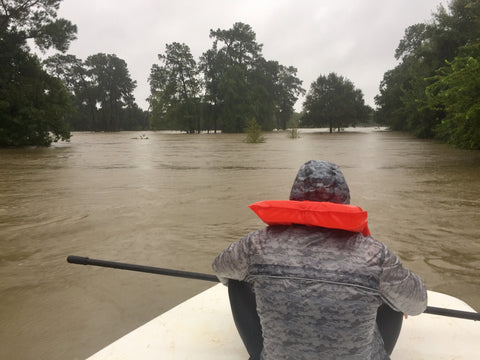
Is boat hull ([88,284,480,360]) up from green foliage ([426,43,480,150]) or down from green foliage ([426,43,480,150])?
down

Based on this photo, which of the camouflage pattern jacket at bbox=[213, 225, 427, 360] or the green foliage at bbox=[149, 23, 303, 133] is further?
the green foliage at bbox=[149, 23, 303, 133]

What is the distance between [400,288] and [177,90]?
59467 millimetres

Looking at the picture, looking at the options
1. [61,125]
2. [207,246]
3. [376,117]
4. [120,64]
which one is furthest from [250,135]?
[120,64]

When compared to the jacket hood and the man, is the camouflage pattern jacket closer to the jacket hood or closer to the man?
the man

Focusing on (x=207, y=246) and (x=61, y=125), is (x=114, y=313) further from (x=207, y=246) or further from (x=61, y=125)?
(x=61, y=125)

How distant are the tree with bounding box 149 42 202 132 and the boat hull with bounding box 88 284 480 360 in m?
55.5

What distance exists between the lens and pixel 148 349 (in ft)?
6.58

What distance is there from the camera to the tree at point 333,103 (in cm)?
6494

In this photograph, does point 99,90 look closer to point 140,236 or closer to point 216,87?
point 216,87

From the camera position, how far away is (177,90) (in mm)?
58281

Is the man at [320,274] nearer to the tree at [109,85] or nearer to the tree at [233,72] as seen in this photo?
the tree at [233,72]

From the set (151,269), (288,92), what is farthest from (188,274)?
→ (288,92)

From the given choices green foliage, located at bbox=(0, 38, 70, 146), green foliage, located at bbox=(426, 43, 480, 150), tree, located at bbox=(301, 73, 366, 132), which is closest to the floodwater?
green foliage, located at bbox=(426, 43, 480, 150)

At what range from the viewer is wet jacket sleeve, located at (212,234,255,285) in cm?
145
